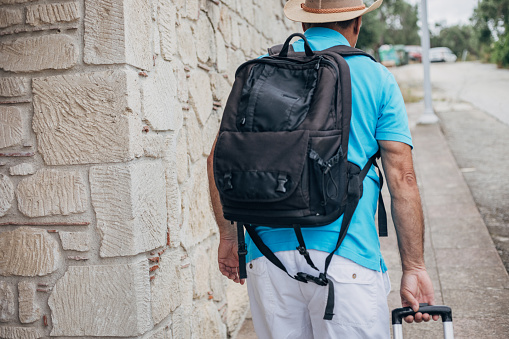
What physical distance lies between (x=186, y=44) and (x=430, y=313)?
186 cm

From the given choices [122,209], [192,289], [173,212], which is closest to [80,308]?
[122,209]

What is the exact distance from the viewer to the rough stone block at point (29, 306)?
2295 mm

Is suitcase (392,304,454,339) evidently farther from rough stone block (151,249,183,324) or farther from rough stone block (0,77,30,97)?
rough stone block (0,77,30,97)

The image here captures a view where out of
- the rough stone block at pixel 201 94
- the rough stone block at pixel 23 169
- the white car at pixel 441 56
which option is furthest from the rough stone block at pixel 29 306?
the white car at pixel 441 56

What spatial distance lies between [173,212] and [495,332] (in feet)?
7.42

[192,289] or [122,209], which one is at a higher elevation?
[122,209]

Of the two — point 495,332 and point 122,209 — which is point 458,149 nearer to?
point 495,332

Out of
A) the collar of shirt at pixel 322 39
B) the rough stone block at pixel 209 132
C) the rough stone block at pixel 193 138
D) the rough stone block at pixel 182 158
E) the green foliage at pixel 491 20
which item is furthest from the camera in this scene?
the green foliage at pixel 491 20

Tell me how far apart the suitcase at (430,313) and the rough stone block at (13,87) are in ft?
5.35

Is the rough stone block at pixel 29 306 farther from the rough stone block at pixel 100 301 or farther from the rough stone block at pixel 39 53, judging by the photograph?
the rough stone block at pixel 39 53

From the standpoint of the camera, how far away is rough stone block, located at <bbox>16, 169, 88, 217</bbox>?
2260mm

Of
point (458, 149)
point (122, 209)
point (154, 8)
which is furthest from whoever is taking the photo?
point (458, 149)

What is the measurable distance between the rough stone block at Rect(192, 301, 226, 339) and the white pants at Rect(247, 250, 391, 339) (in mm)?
1115

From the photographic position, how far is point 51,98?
229 centimetres
